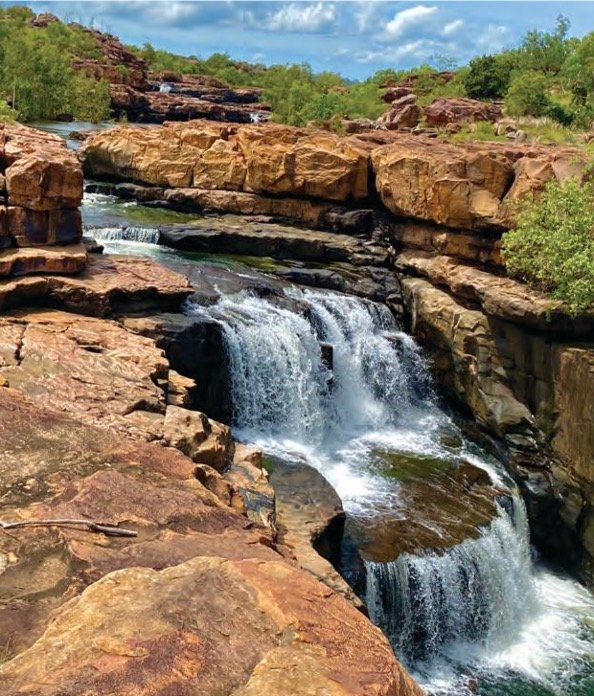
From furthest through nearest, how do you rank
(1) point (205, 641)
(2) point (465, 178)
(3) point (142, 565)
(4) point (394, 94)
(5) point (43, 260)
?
1. (4) point (394, 94)
2. (2) point (465, 178)
3. (5) point (43, 260)
4. (3) point (142, 565)
5. (1) point (205, 641)

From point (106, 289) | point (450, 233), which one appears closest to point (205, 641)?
point (106, 289)

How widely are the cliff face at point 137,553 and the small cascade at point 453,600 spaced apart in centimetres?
247

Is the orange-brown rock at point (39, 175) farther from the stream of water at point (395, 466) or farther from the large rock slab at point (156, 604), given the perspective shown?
the large rock slab at point (156, 604)

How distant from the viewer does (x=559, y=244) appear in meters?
13.5

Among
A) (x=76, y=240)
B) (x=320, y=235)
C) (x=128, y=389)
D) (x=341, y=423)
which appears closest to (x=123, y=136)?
(x=320, y=235)

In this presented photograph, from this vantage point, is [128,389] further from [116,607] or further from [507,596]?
[507,596]

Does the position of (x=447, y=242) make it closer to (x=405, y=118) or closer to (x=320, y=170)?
(x=320, y=170)

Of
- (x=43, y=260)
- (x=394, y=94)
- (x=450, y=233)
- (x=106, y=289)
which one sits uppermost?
(x=394, y=94)

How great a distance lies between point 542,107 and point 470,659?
2647 cm

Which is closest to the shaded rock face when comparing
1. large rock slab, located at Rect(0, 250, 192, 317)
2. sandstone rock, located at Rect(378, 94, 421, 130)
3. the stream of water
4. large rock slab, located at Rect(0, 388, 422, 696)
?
large rock slab, located at Rect(0, 250, 192, 317)

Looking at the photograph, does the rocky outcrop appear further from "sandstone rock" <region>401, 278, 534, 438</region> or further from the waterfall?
the waterfall

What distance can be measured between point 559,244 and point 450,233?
4219mm

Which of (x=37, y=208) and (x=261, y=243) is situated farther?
(x=261, y=243)

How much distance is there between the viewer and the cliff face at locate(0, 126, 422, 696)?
3.63 meters
